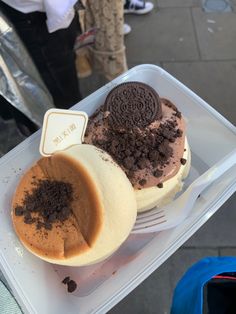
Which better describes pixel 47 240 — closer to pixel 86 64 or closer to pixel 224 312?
pixel 224 312

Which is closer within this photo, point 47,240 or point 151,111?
point 47,240

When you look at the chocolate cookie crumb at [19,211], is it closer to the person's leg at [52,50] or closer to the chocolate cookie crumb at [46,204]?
the chocolate cookie crumb at [46,204]

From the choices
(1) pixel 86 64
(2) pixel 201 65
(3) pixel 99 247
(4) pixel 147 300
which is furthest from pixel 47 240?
(2) pixel 201 65

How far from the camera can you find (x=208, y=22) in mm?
1851

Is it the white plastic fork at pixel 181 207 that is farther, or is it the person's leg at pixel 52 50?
the person's leg at pixel 52 50

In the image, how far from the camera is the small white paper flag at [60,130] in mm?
720

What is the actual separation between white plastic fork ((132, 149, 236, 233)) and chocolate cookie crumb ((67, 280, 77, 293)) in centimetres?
15

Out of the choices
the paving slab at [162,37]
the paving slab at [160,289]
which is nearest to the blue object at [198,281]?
the paving slab at [160,289]

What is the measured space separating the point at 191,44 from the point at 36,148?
1153 mm

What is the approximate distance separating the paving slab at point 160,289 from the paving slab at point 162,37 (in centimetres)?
88

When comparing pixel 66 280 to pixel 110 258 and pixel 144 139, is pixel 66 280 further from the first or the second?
pixel 144 139

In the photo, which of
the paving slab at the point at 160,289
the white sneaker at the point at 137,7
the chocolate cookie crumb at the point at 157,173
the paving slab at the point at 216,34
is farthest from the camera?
the white sneaker at the point at 137,7

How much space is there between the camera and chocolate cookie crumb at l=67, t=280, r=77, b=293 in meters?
0.75

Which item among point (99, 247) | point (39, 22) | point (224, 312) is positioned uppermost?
point (39, 22)
